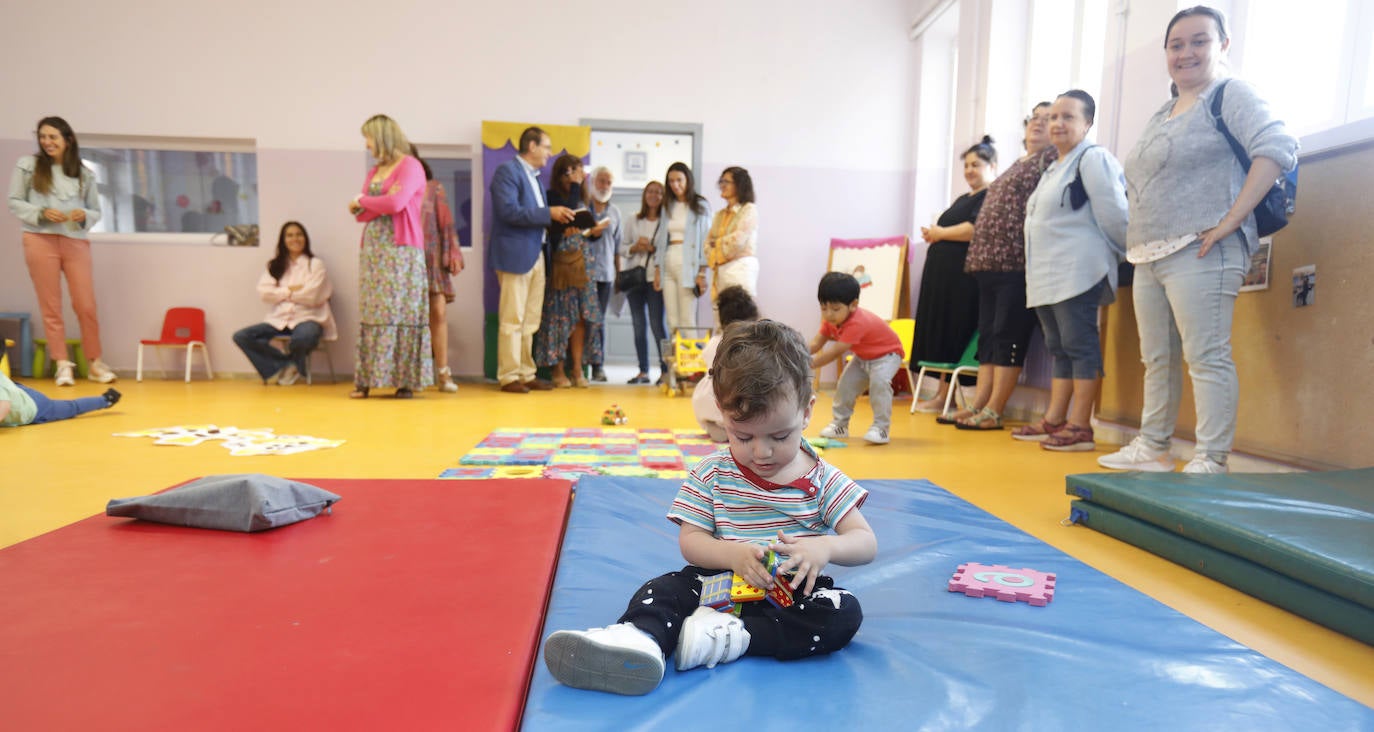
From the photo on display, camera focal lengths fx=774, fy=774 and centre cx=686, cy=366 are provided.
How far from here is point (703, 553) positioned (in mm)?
1300

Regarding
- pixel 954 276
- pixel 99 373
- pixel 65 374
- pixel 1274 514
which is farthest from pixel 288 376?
pixel 1274 514

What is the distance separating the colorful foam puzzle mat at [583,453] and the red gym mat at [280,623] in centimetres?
86

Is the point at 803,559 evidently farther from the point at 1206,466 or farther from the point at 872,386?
the point at 872,386

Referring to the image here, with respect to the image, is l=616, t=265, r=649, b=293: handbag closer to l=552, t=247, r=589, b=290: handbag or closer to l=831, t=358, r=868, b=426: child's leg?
l=552, t=247, r=589, b=290: handbag

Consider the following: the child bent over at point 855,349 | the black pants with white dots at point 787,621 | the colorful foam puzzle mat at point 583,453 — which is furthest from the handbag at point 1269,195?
the black pants with white dots at point 787,621

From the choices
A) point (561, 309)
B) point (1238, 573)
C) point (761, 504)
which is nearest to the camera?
point (761, 504)

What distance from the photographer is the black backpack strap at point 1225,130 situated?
8.75 feet

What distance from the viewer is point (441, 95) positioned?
6227 millimetres

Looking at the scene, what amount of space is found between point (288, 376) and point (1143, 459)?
5.85 meters

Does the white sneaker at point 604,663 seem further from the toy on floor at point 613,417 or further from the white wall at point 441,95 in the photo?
the white wall at point 441,95

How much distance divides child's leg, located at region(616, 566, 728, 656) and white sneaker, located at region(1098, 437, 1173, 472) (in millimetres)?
2353

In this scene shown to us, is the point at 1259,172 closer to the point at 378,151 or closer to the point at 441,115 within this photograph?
the point at 378,151

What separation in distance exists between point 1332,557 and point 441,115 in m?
6.20

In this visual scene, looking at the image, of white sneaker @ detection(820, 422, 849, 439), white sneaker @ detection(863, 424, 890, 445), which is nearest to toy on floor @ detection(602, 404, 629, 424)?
white sneaker @ detection(820, 422, 849, 439)
